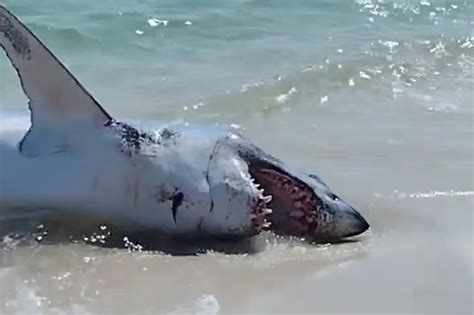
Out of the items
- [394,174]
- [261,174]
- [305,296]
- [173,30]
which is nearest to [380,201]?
[394,174]

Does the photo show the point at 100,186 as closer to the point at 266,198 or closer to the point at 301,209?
the point at 266,198

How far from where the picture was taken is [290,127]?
6.61 meters

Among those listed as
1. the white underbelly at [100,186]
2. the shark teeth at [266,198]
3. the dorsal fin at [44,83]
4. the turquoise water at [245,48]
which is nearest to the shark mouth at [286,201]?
the shark teeth at [266,198]

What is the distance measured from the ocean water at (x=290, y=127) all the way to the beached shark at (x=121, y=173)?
4.7 inches

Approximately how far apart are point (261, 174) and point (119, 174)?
660 millimetres

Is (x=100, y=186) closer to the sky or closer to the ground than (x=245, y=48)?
closer to the sky

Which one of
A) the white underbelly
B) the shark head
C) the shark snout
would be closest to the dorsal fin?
the white underbelly

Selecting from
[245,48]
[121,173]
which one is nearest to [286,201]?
[121,173]

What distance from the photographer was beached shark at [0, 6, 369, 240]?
4.43 m

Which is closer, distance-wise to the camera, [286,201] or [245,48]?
[286,201]

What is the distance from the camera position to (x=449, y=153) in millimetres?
6094

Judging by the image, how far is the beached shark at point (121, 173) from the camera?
14.5 feet

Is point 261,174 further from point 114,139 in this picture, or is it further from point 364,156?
point 364,156

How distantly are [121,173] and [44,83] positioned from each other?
0.53m
